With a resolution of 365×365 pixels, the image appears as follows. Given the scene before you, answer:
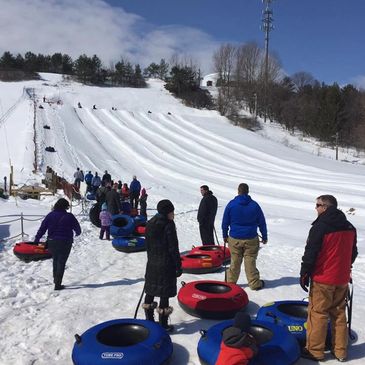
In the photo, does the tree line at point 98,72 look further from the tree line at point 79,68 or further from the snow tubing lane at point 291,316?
the snow tubing lane at point 291,316

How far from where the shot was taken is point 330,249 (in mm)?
4605

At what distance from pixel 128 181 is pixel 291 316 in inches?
885

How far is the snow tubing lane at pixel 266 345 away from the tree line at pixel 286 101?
4293 centimetres

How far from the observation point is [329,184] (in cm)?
2381

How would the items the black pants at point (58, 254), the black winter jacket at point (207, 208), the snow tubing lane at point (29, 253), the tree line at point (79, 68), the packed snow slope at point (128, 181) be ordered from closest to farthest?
the packed snow slope at point (128, 181)
the black pants at point (58, 254)
the snow tubing lane at point (29, 253)
the black winter jacket at point (207, 208)
the tree line at point (79, 68)

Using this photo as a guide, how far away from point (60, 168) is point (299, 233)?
1898 centimetres

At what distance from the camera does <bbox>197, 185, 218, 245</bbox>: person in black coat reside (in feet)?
32.3

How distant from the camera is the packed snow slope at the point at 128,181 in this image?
6.02 metres

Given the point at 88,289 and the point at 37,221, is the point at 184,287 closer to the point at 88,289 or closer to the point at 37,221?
the point at 88,289

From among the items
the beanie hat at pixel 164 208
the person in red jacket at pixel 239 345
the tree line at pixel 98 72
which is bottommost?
the person in red jacket at pixel 239 345

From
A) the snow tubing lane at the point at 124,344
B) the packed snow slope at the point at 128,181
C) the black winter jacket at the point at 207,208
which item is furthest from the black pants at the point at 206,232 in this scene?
the snow tubing lane at the point at 124,344

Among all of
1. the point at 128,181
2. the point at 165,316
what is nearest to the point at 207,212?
the point at 165,316

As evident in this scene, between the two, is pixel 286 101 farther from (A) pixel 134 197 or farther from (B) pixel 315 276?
(B) pixel 315 276

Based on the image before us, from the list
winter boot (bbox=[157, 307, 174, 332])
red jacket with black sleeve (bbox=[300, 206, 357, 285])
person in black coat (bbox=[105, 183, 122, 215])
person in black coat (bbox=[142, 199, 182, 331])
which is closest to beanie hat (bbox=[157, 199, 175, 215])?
person in black coat (bbox=[142, 199, 182, 331])
